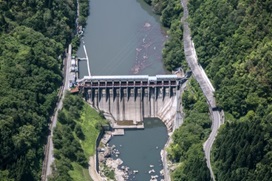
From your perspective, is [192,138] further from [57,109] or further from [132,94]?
[57,109]

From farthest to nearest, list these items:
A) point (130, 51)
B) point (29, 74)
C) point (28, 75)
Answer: point (130, 51)
point (29, 74)
point (28, 75)

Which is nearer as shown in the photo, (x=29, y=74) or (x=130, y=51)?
(x=29, y=74)

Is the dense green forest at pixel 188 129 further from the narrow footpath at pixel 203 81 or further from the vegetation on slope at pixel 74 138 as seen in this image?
the vegetation on slope at pixel 74 138

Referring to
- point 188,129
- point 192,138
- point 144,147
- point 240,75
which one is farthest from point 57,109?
point 240,75

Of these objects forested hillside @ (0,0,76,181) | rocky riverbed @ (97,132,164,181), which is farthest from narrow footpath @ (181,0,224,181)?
forested hillside @ (0,0,76,181)

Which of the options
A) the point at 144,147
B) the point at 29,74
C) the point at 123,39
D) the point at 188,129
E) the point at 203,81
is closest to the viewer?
the point at 188,129

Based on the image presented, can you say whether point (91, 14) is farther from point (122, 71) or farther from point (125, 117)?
point (125, 117)

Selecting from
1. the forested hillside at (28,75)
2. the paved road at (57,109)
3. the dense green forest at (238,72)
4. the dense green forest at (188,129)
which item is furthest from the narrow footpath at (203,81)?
the forested hillside at (28,75)

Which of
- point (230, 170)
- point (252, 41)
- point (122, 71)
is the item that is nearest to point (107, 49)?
point (122, 71)
